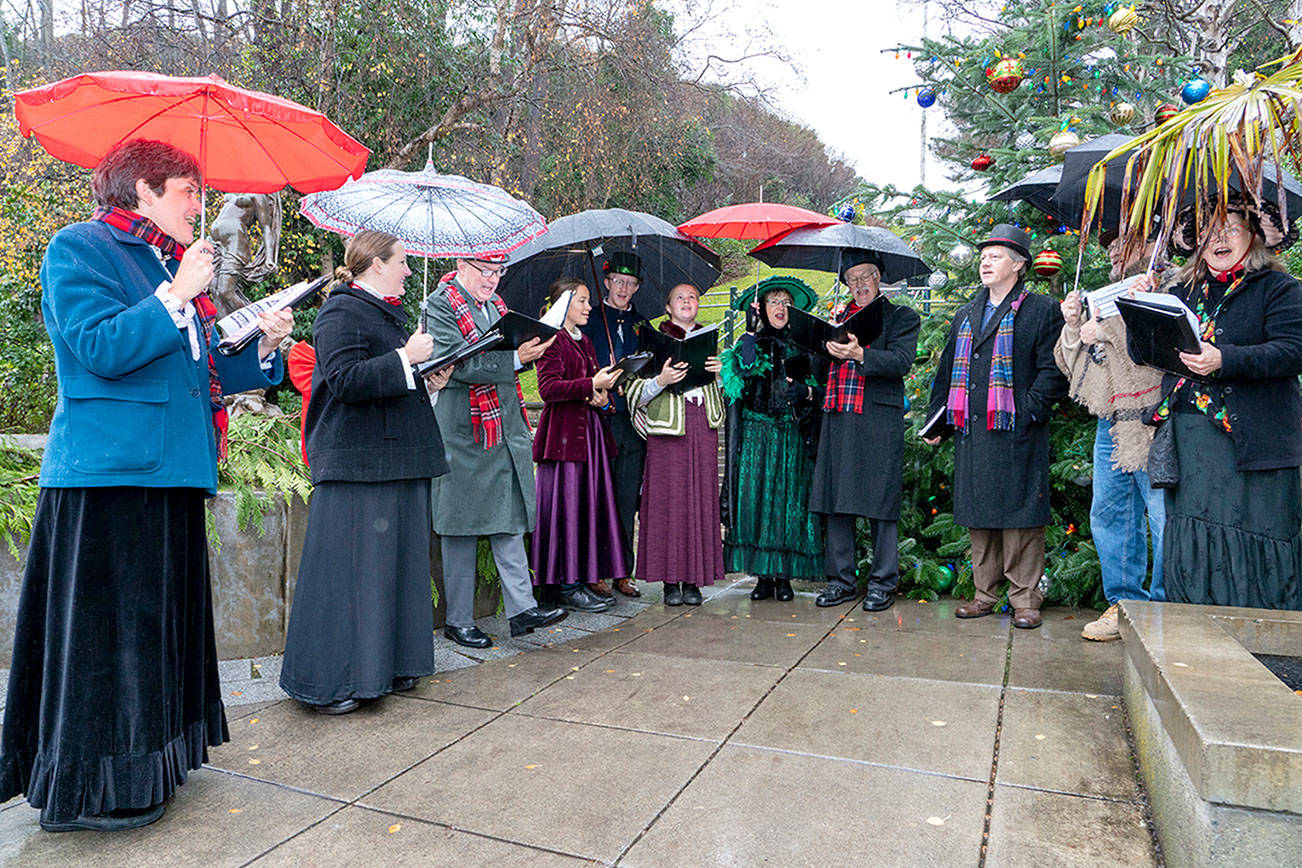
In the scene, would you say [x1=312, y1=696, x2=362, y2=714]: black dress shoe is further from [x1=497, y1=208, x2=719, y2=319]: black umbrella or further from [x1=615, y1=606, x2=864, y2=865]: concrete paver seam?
[x1=497, y1=208, x2=719, y2=319]: black umbrella

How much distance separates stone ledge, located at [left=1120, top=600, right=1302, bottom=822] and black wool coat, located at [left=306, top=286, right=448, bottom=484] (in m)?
2.69

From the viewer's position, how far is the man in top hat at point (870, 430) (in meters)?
5.08

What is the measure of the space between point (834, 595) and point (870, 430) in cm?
100

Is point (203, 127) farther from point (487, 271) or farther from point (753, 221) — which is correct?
point (753, 221)

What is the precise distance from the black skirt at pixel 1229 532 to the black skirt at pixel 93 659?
3.53m

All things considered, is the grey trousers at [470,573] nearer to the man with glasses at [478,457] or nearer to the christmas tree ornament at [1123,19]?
the man with glasses at [478,457]

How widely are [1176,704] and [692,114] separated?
632 inches

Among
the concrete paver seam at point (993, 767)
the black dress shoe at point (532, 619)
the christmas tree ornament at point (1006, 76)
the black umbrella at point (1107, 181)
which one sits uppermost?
the christmas tree ornament at point (1006, 76)

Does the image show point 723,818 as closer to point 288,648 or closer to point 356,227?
point 288,648

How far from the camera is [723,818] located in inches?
103

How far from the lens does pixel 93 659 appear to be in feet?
8.34

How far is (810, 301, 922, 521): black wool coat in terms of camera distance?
5.09 m

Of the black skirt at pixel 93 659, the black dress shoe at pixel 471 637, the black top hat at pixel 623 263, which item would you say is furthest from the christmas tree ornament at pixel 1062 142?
the black skirt at pixel 93 659

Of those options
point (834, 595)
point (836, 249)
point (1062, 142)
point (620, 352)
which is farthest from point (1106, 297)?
point (620, 352)
